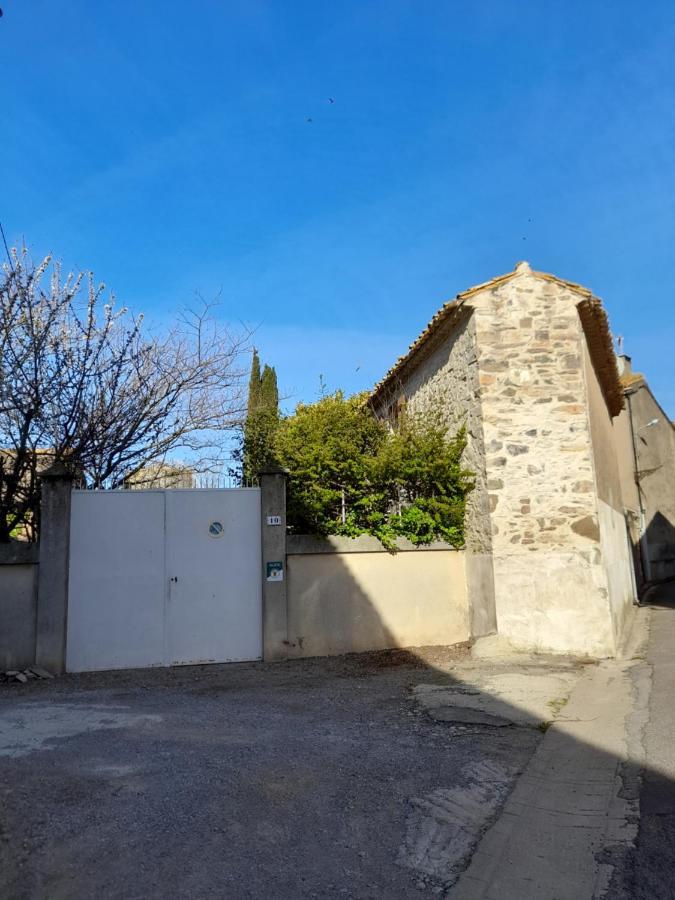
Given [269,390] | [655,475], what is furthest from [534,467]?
[655,475]

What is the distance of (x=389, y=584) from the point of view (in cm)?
871

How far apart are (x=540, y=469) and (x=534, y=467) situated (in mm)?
88

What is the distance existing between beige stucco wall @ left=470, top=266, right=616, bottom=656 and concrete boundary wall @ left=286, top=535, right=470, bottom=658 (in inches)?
32.1

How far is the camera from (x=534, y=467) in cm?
884

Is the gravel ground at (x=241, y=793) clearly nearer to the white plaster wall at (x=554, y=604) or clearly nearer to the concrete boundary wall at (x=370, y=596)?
the concrete boundary wall at (x=370, y=596)

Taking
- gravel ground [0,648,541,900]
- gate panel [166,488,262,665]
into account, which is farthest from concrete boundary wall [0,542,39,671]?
gate panel [166,488,262,665]

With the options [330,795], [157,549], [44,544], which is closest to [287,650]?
[157,549]

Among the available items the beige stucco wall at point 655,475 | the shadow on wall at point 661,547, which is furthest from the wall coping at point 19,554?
the shadow on wall at point 661,547

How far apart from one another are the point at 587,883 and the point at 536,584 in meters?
5.86

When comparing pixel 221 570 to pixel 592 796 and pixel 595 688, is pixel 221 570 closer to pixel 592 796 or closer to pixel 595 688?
pixel 595 688

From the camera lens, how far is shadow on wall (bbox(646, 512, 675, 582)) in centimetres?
2319

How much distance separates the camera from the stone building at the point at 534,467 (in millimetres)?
8422

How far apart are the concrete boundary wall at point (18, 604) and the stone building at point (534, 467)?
5702 millimetres

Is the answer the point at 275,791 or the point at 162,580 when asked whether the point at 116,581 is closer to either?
the point at 162,580
